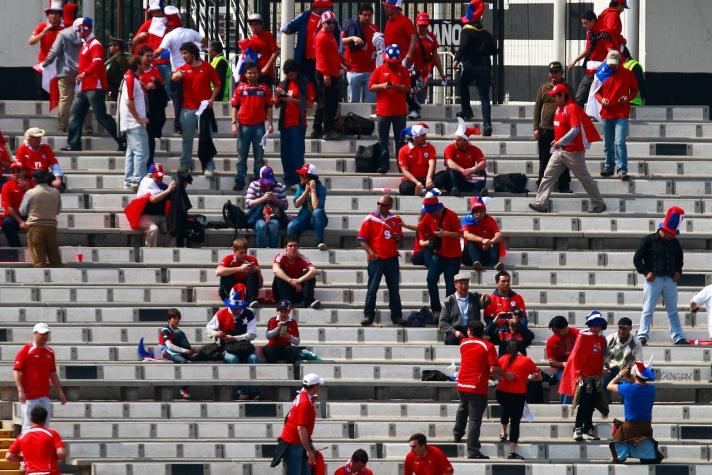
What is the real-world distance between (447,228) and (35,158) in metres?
5.09

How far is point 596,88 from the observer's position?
27.1 metres

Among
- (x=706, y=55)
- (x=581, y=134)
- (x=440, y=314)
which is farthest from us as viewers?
(x=706, y=55)

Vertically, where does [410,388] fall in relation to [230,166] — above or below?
below

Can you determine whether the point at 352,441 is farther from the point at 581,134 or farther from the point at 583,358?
the point at 581,134

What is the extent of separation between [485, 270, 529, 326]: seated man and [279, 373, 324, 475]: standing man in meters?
3.09

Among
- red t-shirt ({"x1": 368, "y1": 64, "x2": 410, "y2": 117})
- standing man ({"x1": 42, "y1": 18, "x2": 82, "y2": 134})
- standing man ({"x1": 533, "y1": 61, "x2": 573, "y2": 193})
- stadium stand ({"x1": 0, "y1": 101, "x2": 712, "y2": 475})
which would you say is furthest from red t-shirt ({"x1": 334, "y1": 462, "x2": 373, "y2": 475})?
standing man ({"x1": 42, "y1": 18, "x2": 82, "y2": 134})

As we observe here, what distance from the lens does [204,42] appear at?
3005 centimetres

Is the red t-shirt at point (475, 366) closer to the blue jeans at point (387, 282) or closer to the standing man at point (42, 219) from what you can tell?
the blue jeans at point (387, 282)

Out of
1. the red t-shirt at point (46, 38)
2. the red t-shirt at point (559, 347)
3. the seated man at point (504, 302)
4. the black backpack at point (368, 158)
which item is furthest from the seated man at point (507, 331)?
the red t-shirt at point (46, 38)

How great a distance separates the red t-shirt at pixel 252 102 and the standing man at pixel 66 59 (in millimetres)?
2549

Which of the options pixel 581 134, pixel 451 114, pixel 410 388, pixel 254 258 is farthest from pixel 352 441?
pixel 451 114

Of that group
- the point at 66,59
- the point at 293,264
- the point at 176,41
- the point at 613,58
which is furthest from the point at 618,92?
the point at 66,59

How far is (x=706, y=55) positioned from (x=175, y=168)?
7726mm

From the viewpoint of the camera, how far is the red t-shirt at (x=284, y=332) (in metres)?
22.9
